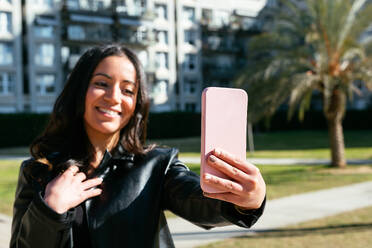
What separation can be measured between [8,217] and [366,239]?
5.68m

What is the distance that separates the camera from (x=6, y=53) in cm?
3397

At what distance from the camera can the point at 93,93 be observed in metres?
1.89

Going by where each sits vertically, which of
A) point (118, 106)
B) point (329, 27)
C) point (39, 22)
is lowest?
point (118, 106)

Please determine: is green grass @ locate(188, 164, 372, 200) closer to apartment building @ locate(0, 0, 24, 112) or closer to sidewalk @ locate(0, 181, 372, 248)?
sidewalk @ locate(0, 181, 372, 248)

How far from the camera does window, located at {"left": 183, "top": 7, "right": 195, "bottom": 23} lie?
4344 centimetres

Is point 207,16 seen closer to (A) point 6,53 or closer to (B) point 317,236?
(A) point 6,53

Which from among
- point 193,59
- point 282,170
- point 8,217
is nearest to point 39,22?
point 193,59

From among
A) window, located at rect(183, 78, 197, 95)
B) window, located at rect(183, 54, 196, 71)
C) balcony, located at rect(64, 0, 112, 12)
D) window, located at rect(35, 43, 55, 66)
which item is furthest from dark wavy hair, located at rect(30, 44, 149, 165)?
window, located at rect(183, 54, 196, 71)

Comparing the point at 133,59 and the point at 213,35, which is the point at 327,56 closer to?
the point at 133,59

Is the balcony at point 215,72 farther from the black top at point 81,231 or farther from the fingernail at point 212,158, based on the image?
the fingernail at point 212,158

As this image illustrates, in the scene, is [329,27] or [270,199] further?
[329,27]

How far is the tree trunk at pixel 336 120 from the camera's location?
44.7 feet

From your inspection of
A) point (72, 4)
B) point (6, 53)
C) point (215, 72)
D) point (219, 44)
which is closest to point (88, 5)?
point (72, 4)

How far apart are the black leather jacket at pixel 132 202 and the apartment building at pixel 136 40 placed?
31.5m
